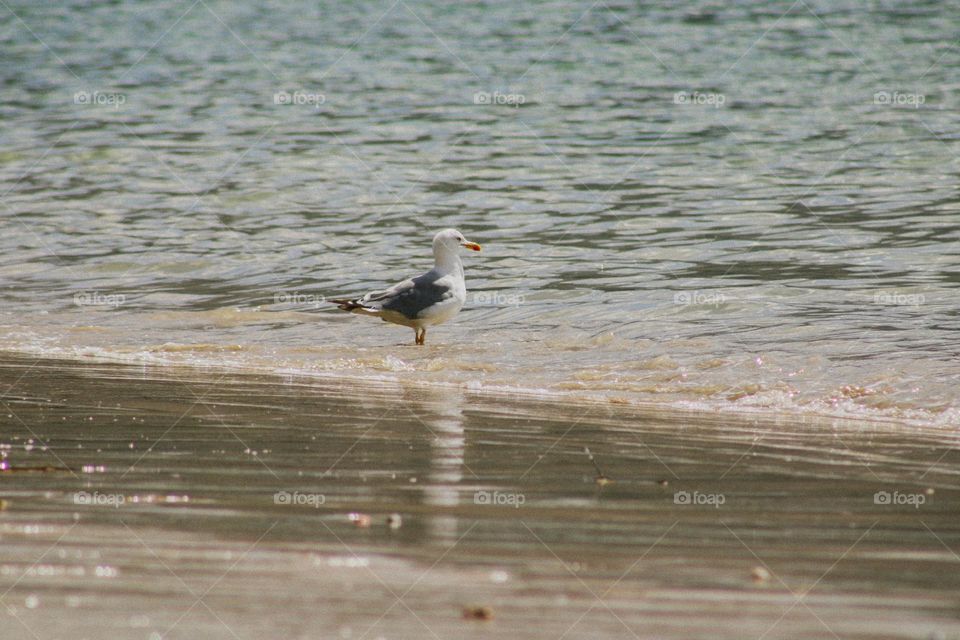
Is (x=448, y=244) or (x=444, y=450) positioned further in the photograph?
(x=448, y=244)

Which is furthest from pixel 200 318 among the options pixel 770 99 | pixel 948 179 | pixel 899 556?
pixel 770 99

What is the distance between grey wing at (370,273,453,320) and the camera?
35.8ft

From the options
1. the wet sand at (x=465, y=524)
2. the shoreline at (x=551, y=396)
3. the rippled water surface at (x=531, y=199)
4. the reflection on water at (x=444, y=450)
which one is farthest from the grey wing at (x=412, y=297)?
the wet sand at (x=465, y=524)

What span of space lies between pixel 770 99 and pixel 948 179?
678 cm

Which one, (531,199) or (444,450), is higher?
(531,199)

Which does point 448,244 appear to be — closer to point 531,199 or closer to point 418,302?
point 418,302

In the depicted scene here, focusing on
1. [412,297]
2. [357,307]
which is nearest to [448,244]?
[412,297]

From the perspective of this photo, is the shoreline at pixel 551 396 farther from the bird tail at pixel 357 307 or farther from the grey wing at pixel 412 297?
the grey wing at pixel 412 297

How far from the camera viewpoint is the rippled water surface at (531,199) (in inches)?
419

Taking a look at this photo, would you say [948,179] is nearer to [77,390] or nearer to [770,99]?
[770,99]

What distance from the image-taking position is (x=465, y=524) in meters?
5.10

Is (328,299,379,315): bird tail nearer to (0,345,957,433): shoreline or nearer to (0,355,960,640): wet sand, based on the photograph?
(0,345,957,433): shoreline

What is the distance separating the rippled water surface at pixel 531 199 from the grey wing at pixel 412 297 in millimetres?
360

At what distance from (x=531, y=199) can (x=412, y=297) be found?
7.27m
